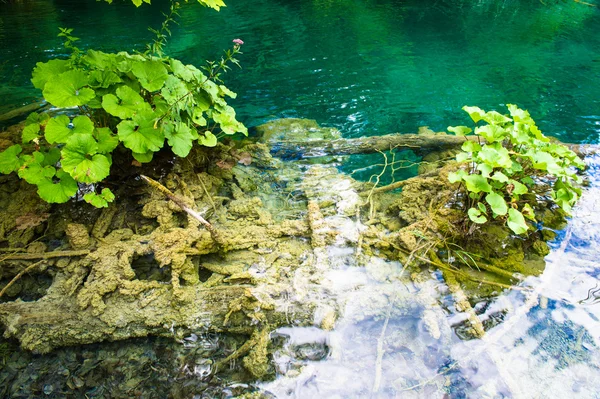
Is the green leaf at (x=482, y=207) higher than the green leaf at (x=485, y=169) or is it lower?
lower

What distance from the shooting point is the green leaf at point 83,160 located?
2.68 meters

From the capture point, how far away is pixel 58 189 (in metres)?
2.82

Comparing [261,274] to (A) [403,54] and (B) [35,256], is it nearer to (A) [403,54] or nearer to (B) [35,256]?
(B) [35,256]

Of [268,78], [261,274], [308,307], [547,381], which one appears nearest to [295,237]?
[261,274]

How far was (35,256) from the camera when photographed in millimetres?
2852

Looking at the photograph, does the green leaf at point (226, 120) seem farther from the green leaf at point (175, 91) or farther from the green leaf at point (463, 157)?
the green leaf at point (463, 157)

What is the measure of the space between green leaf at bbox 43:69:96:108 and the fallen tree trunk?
2.15 metres

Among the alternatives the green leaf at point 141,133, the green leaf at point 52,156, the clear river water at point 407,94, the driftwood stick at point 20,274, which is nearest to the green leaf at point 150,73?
the green leaf at point 141,133

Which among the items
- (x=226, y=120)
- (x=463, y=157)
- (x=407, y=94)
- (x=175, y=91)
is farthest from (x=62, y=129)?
(x=407, y=94)

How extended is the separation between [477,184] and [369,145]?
2.17 metres

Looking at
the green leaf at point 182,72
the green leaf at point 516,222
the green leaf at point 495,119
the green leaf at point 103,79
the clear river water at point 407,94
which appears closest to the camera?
the clear river water at point 407,94

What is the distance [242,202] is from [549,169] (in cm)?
251

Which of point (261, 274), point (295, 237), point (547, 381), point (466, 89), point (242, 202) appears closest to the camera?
point (547, 381)

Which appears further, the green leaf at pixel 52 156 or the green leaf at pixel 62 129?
the green leaf at pixel 52 156
